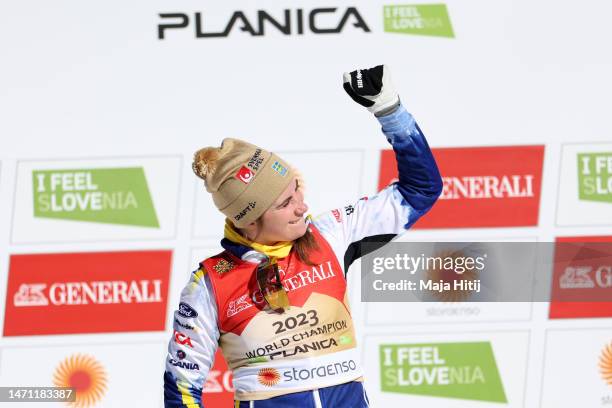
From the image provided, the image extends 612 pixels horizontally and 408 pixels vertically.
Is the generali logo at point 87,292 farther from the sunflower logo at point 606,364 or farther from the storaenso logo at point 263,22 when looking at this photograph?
the sunflower logo at point 606,364

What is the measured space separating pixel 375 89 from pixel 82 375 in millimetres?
1835

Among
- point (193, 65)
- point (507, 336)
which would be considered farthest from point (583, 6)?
point (193, 65)

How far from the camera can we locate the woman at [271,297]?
1.86 m

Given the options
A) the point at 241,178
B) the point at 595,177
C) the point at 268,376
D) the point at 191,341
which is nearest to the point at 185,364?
the point at 191,341

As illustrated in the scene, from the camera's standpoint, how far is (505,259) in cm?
311

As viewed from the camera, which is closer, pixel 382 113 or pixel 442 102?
pixel 382 113

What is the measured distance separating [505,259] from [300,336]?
1.42m

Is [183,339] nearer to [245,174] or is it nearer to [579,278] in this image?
[245,174]

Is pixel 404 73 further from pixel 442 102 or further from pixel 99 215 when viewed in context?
pixel 99 215

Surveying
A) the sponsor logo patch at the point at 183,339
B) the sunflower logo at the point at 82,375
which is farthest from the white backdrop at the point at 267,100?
the sponsor logo patch at the point at 183,339

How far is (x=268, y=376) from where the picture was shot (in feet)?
6.21

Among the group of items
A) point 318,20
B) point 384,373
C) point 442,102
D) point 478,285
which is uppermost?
point 318,20

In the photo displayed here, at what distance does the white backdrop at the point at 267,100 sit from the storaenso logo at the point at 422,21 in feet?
0.08

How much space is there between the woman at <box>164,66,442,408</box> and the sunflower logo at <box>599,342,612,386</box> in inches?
60.1
